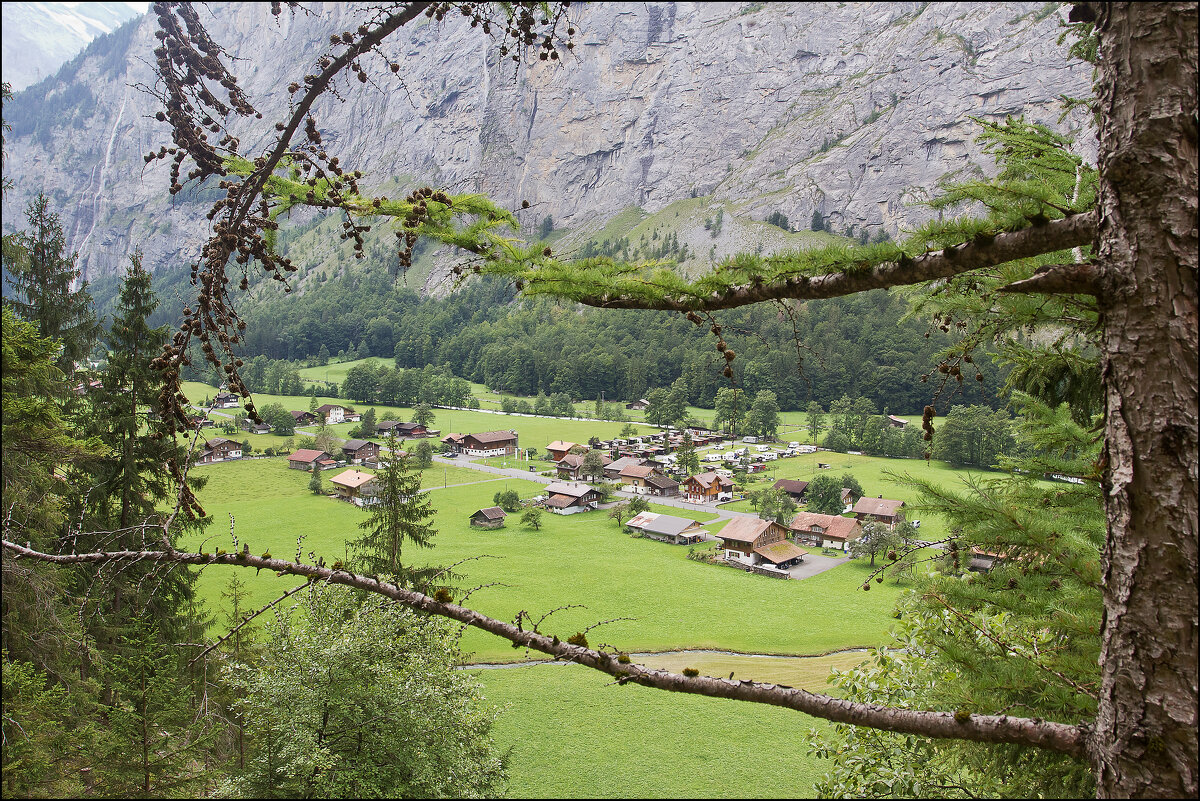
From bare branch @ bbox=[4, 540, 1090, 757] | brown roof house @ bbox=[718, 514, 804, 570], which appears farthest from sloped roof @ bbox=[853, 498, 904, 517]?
bare branch @ bbox=[4, 540, 1090, 757]

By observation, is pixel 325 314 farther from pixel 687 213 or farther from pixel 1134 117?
pixel 1134 117

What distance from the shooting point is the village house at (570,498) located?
1864 inches

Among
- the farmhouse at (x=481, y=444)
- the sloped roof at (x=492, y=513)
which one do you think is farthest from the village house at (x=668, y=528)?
the farmhouse at (x=481, y=444)

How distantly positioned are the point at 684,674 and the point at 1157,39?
2.99m

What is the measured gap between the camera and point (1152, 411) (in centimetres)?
208

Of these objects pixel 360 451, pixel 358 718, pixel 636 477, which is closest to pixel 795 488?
pixel 636 477

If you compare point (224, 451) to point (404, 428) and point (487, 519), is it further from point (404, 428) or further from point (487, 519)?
point (487, 519)

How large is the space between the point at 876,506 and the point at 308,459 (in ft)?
145

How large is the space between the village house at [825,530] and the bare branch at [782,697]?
40.9 m

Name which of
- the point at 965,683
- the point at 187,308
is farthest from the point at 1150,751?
the point at 187,308

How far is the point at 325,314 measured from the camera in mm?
123562

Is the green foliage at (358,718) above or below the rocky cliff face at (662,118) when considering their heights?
below

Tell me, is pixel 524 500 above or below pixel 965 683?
below

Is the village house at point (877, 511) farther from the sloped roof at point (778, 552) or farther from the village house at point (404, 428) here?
the village house at point (404, 428)
